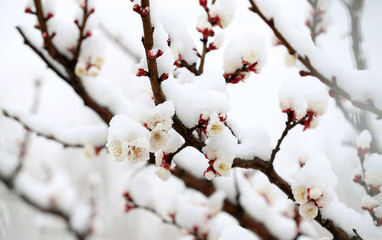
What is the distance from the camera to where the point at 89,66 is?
1.42 meters

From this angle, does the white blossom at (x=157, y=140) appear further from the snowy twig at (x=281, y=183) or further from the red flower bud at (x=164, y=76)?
the snowy twig at (x=281, y=183)

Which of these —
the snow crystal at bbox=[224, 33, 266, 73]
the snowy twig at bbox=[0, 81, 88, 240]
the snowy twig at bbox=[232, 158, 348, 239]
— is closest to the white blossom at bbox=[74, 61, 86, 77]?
the snow crystal at bbox=[224, 33, 266, 73]

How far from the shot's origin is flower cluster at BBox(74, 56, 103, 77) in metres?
1.39

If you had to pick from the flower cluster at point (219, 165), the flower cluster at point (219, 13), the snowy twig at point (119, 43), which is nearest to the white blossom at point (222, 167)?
the flower cluster at point (219, 165)

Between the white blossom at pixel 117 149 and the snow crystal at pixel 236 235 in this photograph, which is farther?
the snow crystal at pixel 236 235

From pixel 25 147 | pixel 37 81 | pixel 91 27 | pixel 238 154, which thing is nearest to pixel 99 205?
pixel 25 147

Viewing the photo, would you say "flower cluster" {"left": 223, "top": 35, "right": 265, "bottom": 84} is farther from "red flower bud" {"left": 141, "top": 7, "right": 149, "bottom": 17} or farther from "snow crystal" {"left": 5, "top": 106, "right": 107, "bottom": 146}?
"snow crystal" {"left": 5, "top": 106, "right": 107, "bottom": 146}

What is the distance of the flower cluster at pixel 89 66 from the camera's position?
139 cm

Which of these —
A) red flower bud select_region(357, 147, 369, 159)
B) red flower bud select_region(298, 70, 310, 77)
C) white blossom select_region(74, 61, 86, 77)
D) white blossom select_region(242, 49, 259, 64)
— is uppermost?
red flower bud select_region(298, 70, 310, 77)

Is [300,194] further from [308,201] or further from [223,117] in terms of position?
[223,117]

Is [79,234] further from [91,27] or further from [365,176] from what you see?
[365,176]

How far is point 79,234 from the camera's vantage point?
4.11 m

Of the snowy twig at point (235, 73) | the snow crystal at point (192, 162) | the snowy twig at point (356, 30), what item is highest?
the snowy twig at point (356, 30)

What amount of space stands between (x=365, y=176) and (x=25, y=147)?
10.7 feet
